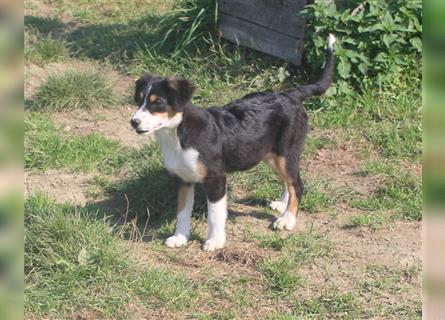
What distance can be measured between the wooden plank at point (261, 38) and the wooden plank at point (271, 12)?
0.17ft

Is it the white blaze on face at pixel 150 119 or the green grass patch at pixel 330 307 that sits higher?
the white blaze on face at pixel 150 119

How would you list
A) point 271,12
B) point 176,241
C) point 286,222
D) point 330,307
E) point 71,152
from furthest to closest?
point 271,12 < point 71,152 < point 286,222 < point 176,241 < point 330,307

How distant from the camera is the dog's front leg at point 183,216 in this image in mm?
4695

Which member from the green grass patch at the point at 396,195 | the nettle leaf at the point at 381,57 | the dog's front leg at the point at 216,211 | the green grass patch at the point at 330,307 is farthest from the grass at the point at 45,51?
the green grass patch at the point at 330,307

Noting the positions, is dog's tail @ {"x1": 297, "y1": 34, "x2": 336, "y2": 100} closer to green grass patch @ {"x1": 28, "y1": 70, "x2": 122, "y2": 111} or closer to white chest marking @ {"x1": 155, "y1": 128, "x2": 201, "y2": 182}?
white chest marking @ {"x1": 155, "y1": 128, "x2": 201, "y2": 182}

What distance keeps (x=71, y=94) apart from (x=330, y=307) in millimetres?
4059

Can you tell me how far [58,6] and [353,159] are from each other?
18.4ft

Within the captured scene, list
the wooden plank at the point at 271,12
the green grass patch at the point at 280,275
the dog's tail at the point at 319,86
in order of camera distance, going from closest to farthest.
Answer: the green grass patch at the point at 280,275 → the dog's tail at the point at 319,86 → the wooden plank at the point at 271,12

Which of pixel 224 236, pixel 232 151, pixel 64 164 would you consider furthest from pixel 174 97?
pixel 64 164

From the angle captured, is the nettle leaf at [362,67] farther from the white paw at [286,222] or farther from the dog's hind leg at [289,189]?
the white paw at [286,222]

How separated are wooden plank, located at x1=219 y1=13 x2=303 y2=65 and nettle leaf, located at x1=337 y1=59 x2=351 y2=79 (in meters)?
0.59

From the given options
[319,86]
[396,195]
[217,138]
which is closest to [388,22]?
[319,86]

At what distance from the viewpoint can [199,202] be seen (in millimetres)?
5176

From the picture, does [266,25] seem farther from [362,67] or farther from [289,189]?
[289,189]
